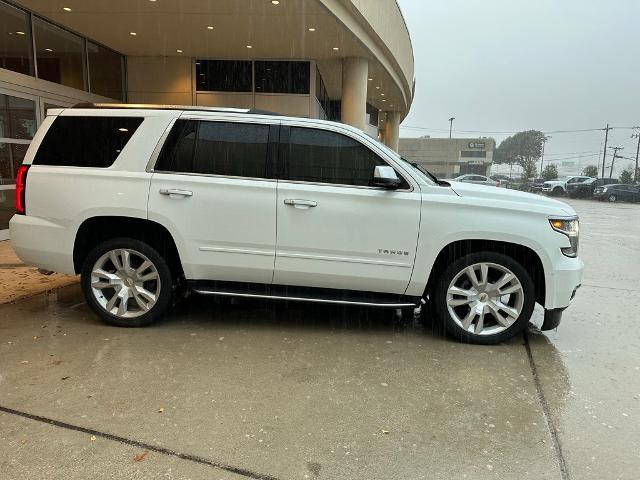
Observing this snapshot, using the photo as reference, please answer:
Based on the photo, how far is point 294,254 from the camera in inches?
173

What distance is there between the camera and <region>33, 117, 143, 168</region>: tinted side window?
4.57 m

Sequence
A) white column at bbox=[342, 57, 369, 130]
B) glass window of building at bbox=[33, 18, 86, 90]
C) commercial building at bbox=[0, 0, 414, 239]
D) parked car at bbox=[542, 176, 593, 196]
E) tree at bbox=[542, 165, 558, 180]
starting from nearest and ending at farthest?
commercial building at bbox=[0, 0, 414, 239] → glass window of building at bbox=[33, 18, 86, 90] → white column at bbox=[342, 57, 369, 130] → parked car at bbox=[542, 176, 593, 196] → tree at bbox=[542, 165, 558, 180]

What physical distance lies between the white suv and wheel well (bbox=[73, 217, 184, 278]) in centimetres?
1

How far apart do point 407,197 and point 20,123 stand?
27.5 feet

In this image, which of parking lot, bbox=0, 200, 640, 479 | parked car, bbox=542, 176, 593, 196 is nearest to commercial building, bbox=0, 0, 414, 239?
parking lot, bbox=0, 200, 640, 479

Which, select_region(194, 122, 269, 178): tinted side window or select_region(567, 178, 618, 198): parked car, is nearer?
select_region(194, 122, 269, 178): tinted side window

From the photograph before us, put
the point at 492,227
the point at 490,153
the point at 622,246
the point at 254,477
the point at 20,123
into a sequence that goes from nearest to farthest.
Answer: the point at 254,477, the point at 492,227, the point at 20,123, the point at 622,246, the point at 490,153

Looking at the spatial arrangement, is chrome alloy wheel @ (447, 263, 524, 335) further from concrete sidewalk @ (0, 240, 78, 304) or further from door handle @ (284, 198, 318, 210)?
concrete sidewalk @ (0, 240, 78, 304)

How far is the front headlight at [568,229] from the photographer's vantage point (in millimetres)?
4230

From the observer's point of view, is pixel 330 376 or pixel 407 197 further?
pixel 407 197

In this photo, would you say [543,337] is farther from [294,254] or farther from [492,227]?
[294,254]

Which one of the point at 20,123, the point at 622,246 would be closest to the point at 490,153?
the point at 622,246

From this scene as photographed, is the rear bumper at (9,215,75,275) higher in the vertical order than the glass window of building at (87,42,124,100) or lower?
lower

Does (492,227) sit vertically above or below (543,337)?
above
